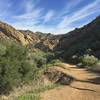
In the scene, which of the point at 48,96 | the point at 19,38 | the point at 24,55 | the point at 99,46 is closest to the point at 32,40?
the point at 19,38

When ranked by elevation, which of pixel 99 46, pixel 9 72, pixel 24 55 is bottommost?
pixel 9 72

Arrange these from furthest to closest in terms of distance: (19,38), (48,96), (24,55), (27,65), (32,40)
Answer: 1. (32,40)
2. (19,38)
3. (24,55)
4. (27,65)
5. (48,96)

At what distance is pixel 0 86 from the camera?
906cm

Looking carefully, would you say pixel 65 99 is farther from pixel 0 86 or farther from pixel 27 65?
pixel 27 65

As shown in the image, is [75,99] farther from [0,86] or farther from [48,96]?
[0,86]

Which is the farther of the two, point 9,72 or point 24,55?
point 24,55

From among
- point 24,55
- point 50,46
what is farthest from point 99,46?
point 50,46

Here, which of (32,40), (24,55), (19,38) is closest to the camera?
(24,55)

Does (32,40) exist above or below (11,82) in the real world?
above

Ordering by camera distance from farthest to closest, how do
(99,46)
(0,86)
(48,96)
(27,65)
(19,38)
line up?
(19,38), (99,46), (27,65), (0,86), (48,96)

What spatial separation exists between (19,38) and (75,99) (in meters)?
76.3

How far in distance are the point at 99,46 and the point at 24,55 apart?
21150 mm

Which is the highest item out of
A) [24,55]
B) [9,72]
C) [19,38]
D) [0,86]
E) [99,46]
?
[19,38]

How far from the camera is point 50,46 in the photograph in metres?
80.5
